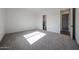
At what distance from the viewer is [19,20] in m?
5.49

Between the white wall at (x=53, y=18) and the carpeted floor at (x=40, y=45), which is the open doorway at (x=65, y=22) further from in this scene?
the carpeted floor at (x=40, y=45)

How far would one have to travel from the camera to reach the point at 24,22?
228 inches

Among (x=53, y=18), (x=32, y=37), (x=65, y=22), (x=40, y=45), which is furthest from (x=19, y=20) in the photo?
(x=65, y=22)

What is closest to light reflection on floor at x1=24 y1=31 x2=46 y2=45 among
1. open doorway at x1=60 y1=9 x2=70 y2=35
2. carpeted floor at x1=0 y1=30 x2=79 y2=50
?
carpeted floor at x1=0 y1=30 x2=79 y2=50

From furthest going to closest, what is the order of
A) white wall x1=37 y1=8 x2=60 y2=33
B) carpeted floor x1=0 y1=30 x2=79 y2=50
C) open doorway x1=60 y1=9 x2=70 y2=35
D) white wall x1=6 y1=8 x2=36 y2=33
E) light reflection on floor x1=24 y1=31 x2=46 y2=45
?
open doorway x1=60 y1=9 x2=70 y2=35 < white wall x1=37 y1=8 x2=60 y2=33 < white wall x1=6 y1=8 x2=36 y2=33 < light reflection on floor x1=24 y1=31 x2=46 y2=45 < carpeted floor x1=0 y1=30 x2=79 y2=50

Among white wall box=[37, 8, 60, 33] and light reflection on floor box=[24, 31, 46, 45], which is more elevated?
white wall box=[37, 8, 60, 33]

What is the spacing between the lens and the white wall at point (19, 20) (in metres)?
4.64

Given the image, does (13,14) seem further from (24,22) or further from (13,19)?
(24,22)

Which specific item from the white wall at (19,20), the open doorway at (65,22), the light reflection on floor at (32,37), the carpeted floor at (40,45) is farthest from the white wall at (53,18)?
the carpeted floor at (40,45)

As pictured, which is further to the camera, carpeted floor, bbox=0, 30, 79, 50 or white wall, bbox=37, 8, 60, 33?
white wall, bbox=37, 8, 60, 33

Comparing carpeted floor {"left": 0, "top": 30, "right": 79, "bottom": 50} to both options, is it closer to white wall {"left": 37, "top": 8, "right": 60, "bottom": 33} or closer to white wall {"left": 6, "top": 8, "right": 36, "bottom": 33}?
white wall {"left": 6, "top": 8, "right": 36, "bottom": 33}

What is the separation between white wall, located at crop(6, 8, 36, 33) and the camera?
4641 millimetres
